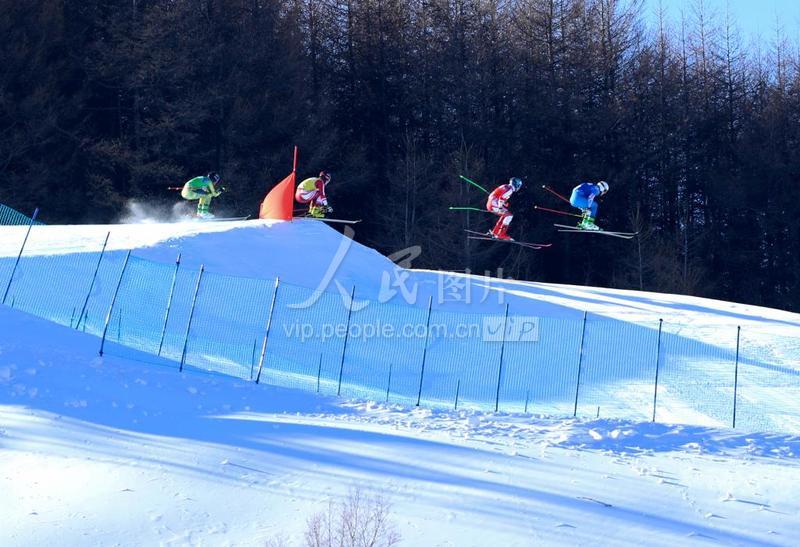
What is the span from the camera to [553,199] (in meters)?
52.3

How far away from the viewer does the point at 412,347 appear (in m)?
26.4

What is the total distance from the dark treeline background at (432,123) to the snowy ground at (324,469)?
29.5m

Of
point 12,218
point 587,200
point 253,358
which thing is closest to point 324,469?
point 253,358

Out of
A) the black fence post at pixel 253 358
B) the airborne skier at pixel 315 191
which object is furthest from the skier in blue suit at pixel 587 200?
the black fence post at pixel 253 358

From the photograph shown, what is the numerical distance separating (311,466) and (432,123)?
42806 millimetres

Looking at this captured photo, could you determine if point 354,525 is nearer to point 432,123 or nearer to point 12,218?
point 12,218

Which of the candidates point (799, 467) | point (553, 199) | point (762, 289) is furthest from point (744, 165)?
point (799, 467)

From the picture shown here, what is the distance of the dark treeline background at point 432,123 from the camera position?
47.2 metres

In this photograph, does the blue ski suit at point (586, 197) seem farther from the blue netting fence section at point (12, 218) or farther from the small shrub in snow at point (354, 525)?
the blue netting fence section at point (12, 218)

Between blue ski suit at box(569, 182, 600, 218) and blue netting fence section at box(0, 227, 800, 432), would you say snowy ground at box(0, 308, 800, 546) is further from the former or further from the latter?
blue ski suit at box(569, 182, 600, 218)

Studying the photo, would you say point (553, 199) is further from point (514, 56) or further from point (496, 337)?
point (496, 337)

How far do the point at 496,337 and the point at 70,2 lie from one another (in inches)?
1272

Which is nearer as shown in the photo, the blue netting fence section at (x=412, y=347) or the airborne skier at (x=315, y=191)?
the blue netting fence section at (x=412, y=347)

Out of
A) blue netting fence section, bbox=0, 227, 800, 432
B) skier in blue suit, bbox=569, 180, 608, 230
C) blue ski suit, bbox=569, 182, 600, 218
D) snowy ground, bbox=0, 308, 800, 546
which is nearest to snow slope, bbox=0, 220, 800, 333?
blue netting fence section, bbox=0, 227, 800, 432
